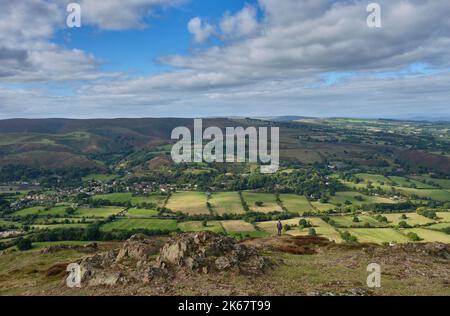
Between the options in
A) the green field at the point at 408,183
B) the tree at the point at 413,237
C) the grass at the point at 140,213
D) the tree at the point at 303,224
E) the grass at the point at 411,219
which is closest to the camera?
the tree at the point at 413,237

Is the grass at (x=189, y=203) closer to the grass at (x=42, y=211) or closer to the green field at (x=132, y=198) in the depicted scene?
the green field at (x=132, y=198)

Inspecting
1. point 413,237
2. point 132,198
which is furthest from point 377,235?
point 132,198

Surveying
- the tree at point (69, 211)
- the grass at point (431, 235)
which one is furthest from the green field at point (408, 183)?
the tree at point (69, 211)

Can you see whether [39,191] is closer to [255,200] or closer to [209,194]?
[209,194]

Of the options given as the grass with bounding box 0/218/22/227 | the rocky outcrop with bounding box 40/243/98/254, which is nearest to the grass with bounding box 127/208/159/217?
the grass with bounding box 0/218/22/227

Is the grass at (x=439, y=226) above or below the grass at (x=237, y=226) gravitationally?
above
